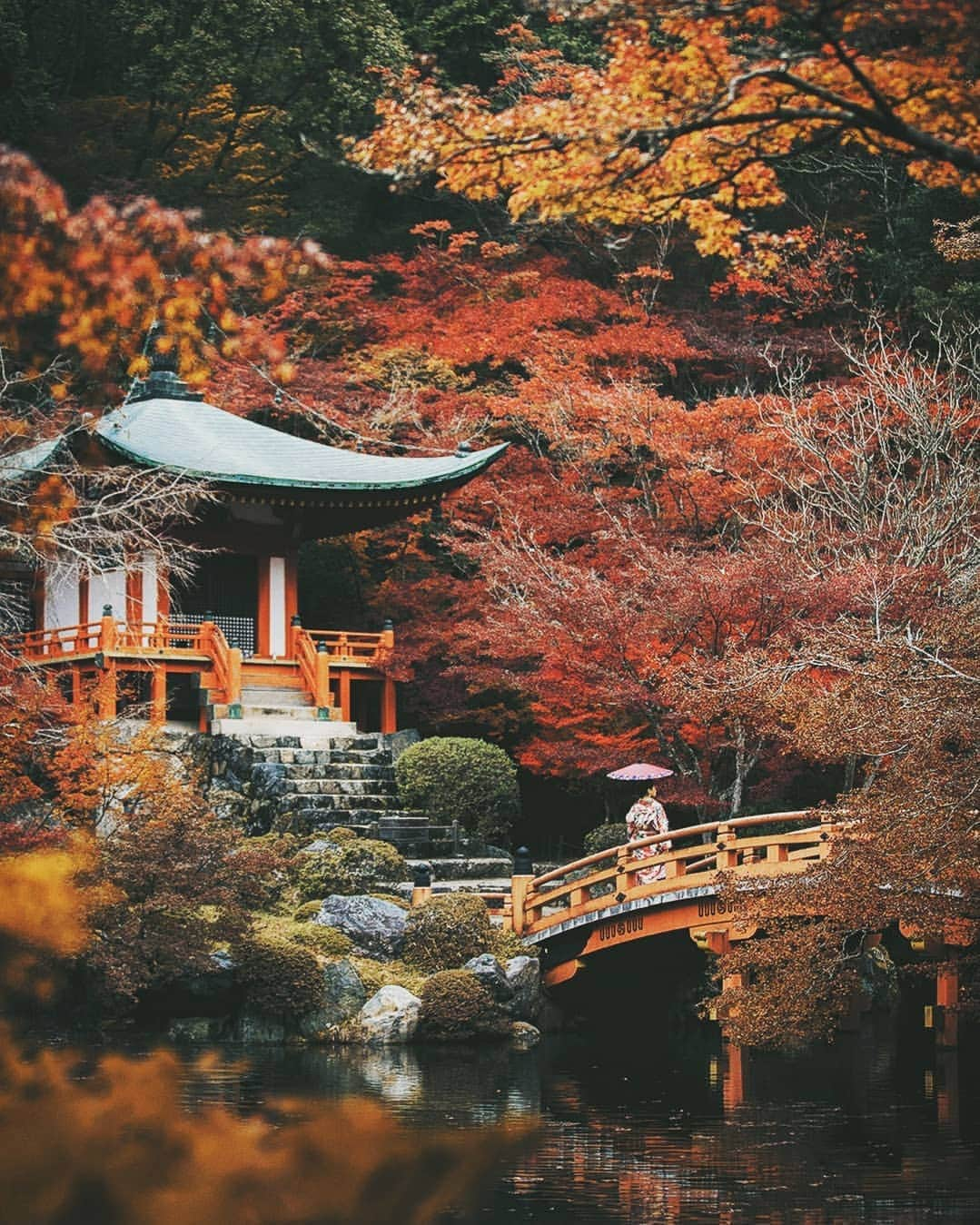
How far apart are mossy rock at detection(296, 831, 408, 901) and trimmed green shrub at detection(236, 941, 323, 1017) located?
2.16 metres

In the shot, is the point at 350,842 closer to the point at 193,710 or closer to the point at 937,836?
the point at 193,710

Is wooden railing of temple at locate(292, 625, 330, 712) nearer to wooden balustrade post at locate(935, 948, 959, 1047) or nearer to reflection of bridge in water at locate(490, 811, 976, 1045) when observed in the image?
reflection of bridge in water at locate(490, 811, 976, 1045)

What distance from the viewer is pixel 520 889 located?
17.9m

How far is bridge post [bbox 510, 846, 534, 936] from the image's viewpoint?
58.2 ft

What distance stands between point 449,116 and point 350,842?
1318 cm

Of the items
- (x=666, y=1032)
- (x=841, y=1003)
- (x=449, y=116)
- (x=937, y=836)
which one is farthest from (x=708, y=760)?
(x=449, y=116)

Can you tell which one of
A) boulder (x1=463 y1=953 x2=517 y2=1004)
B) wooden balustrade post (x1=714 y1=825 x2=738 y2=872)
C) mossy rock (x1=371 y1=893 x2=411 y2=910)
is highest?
wooden balustrade post (x1=714 y1=825 x2=738 y2=872)

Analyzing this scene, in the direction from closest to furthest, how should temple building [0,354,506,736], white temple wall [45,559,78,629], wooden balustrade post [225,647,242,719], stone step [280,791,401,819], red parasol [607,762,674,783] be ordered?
red parasol [607,762,674,783]
stone step [280,791,401,819]
wooden balustrade post [225,647,242,719]
temple building [0,354,506,736]
white temple wall [45,559,78,629]

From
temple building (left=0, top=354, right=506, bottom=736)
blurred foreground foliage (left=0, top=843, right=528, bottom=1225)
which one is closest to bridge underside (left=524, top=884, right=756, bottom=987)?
blurred foreground foliage (left=0, top=843, right=528, bottom=1225)

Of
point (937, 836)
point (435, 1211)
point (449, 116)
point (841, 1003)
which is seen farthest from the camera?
point (841, 1003)

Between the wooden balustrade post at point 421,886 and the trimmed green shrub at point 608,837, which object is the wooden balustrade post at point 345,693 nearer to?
the trimmed green shrub at point 608,837

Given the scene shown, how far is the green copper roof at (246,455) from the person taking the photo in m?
23.8

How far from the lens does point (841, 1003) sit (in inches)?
540

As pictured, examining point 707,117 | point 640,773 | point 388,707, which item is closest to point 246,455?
point 388,707
